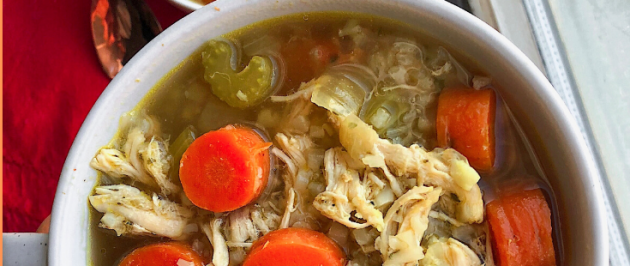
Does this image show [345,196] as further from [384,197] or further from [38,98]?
[38,98]

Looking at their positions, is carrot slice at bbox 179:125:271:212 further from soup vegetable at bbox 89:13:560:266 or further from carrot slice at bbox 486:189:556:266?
carrot slice at bbox 486:189:556:266

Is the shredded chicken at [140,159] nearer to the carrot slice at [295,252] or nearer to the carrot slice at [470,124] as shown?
the carrot slice at [295,252]

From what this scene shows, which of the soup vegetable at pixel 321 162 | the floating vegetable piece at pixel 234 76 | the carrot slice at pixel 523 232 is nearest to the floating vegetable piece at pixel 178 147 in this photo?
the soup vegetable at pixel 321 162

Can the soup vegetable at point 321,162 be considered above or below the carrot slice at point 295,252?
above

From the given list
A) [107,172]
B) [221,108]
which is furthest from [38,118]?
[221,108]

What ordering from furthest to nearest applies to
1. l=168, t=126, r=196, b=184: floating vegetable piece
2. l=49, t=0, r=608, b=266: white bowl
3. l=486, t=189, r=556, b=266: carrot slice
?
l=168, t=126, r=196, b=184: floating vegetable piece, l=486, t=189, r=556, b=266: carrot slice, l=49, t=0, r=608, b=266: white bowl

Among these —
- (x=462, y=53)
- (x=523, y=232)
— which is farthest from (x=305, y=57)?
(x=523, y=232)

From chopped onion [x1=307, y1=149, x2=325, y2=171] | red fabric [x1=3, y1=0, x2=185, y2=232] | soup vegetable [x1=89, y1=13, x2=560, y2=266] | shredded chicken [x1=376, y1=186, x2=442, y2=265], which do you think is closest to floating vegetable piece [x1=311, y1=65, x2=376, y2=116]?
soup vegetable [x1=89, y1=13, x2=560, y2=266]
